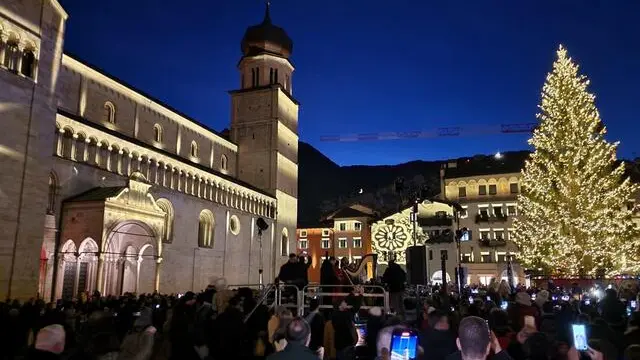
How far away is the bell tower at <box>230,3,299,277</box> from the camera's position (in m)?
53.2

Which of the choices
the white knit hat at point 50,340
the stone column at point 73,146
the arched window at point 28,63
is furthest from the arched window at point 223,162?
the white knit hat at point 50,340

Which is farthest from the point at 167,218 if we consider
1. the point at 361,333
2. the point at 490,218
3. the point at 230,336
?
the point at 490,218

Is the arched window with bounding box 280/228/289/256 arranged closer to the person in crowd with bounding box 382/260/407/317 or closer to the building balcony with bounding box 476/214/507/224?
the building balcony with bounding box 476/214/507/224

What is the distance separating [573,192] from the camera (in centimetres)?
2673

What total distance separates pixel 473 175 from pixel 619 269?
3245 centimetres

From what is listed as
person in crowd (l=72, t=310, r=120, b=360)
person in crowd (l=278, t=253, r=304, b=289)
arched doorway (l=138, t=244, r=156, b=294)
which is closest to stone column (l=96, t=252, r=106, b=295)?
arched doorway (l=138, t=244, r=156, b=294)

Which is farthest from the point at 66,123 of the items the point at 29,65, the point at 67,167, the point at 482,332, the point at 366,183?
the point at 366,183

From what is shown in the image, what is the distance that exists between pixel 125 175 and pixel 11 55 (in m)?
12.2

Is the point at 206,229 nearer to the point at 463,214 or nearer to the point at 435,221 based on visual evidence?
the point at 435,221

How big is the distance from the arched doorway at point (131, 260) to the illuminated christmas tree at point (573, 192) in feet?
74.6

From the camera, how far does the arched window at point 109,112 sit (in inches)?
1407

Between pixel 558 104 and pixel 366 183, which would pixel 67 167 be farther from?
pixel 366 183

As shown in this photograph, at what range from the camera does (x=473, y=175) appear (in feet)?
190

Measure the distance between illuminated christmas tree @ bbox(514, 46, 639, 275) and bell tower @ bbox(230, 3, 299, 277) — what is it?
30007 millimetres
